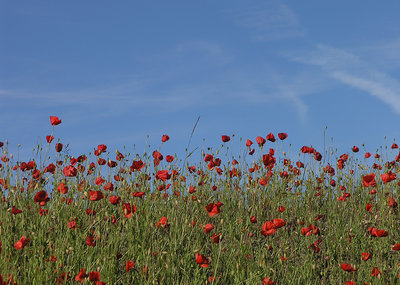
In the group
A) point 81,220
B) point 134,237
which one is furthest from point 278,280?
point 81,220

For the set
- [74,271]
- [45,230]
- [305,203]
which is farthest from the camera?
[305,203]

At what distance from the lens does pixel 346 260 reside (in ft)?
14.1

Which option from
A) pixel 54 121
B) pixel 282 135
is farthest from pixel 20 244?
pixel 282 135

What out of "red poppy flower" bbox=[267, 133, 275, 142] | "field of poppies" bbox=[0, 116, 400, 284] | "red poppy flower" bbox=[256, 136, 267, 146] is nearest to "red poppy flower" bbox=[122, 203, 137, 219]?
"field of poppies" bbox=[0, 116, 400, 284]

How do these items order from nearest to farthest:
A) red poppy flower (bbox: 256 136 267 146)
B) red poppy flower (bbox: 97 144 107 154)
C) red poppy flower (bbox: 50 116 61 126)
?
red poppy flower (bbox: 50 116 61 126), red poppy flower (bbox: 97 144 107 154), red poppy flower (bbox: 256 136 267 146)

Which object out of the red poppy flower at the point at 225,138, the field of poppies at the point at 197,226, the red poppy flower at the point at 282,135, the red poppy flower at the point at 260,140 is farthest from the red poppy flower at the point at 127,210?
the red poppy flower at the point at 282,135

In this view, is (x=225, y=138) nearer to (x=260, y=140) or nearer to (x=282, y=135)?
(x=260, y=140)

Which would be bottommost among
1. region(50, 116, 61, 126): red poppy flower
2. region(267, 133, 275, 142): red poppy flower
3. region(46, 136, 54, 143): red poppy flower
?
region(46, 136, 54, 143): red poppy flower

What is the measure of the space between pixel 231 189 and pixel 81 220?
207cm

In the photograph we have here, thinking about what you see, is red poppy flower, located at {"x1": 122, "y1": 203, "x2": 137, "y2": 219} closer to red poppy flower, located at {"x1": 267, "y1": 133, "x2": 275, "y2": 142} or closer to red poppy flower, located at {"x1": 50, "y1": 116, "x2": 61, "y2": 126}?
red poppy flower, located at {"x1": 50, "y1": 116, "x2": 61, "y2": 126}

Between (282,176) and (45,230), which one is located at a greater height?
(282,176)

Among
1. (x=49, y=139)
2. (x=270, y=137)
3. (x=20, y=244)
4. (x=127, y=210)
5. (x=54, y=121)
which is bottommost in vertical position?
(x=20, y=244)

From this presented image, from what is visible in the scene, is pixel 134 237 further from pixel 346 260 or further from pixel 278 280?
pixel 346 260

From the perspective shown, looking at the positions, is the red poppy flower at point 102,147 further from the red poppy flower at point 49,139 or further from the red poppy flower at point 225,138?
the red poppy flower at point 225,138
